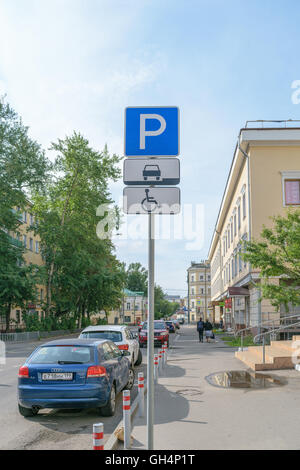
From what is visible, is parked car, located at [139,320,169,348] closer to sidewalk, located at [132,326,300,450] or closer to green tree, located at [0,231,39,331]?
green tree, located at [0,231,39,331]

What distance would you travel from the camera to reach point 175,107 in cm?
546

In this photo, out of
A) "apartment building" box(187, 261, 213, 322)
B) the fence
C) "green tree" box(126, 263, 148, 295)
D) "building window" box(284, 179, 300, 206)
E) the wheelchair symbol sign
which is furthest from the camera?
"green tree" box(126, 263, 148, 295)

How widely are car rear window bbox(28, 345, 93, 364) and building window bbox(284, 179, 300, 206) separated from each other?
22950mm

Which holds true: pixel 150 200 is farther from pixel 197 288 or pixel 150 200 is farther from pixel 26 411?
pixel 197 288

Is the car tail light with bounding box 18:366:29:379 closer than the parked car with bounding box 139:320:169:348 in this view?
Yes

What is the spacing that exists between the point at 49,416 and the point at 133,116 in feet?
19.2

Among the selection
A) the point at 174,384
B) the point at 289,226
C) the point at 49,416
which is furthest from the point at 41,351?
the point at 289,226

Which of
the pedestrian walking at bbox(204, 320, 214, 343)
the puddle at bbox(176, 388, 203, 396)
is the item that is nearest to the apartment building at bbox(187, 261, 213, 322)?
the pedestrian walking at bbox(204, 320, 214, 343)

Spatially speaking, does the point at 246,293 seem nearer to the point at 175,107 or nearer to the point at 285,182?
the point at 285,182

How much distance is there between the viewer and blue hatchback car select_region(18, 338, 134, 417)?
8211mm

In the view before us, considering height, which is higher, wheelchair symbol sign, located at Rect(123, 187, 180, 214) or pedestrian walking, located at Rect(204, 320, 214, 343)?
wheelchair symbol sign, located at Rect(123, 187, 180, 214)

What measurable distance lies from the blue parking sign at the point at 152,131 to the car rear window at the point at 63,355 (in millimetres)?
4546

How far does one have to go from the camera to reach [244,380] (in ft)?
42.2

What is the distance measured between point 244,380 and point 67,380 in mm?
6110
